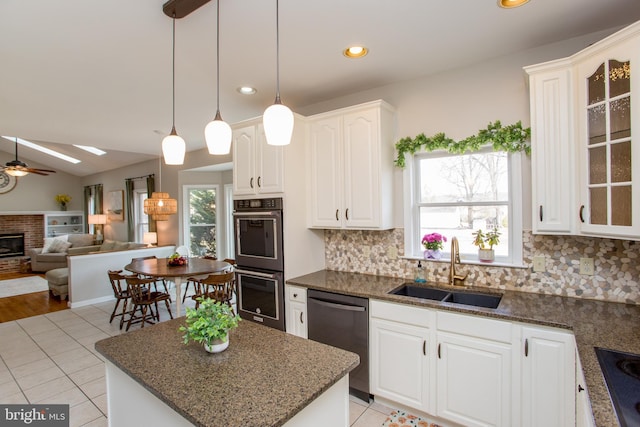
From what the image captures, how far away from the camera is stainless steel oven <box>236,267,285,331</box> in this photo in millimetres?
2914

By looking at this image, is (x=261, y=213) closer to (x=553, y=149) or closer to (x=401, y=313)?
(x=401, y=313)

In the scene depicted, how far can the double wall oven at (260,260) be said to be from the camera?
2904 mm

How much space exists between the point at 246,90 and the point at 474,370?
292 centimetres

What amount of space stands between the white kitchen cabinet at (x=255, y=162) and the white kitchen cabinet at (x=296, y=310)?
0.89 meters

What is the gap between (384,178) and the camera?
278 centimetres

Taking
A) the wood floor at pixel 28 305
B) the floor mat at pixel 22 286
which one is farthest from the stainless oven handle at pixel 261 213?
the floor mat at pixel 22 286

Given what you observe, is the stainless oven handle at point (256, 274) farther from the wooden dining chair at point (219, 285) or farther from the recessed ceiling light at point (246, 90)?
the recessed ceiling light at point (246, 90)

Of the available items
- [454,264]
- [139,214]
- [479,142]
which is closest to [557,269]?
[454,264]

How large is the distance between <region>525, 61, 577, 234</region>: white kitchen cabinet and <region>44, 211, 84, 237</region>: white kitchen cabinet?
1249 centimetres

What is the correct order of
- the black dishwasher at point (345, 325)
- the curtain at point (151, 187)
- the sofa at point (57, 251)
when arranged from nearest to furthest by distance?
the black dishwasher at point (345, 325) → the curtain at point (151, 187) → the sofa at point (57, 251)

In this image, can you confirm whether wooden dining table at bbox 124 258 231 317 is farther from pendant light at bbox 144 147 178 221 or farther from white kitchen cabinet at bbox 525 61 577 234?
white kitchen cabinet at bbox 525 61 577 234

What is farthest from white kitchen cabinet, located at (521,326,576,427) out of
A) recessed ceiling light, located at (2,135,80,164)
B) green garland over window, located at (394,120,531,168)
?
recessed ceiling light, located at (2,135,80,164)

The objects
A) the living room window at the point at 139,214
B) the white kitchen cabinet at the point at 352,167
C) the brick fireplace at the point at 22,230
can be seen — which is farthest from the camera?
the brick fireplace at the point at 22,230

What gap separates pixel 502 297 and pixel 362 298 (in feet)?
3.24
